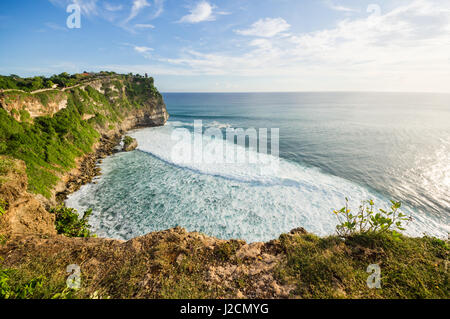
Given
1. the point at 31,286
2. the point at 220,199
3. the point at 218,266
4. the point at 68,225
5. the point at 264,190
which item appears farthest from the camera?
the point at 264,190

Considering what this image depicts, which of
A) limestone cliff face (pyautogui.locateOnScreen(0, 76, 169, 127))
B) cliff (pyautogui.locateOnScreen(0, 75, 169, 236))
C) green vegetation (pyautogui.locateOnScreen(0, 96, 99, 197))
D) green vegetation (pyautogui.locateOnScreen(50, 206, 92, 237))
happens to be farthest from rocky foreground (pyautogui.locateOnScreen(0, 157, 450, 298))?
limestone cliff face (pyautogui.locateOnScreen(0, 76, 169, 127))

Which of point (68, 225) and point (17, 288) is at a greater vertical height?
point (17, 288)

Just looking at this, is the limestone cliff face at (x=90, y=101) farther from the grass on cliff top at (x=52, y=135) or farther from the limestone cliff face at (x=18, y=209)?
the limestone cliff face at (x=18, y=209)

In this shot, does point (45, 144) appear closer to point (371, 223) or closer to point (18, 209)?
point (18, 209)

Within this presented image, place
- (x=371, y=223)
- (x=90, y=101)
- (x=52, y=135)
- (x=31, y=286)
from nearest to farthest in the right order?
1. (x=31, y=286)
2. (x=371, y=223)
3. (x=52, y=135)
4. (x=90, y=101)

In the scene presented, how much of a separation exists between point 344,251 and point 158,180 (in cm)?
2164

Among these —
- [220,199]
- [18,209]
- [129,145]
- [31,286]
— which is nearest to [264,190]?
[220,199]

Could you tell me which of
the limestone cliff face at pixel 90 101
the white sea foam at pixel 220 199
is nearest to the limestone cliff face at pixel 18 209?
the white sea foam at pixel 220 199

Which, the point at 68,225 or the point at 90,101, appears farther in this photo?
the point at 90,101

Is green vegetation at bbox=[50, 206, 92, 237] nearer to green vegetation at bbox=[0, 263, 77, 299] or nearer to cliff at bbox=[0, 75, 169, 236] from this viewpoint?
cliff at bbox=[0, 75, 169, 236]

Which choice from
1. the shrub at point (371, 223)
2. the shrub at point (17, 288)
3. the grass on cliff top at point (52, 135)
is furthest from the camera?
the grass on cliff top at point (52, 135)

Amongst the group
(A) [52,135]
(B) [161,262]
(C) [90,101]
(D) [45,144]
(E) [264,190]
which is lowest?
(E) [264,190]
